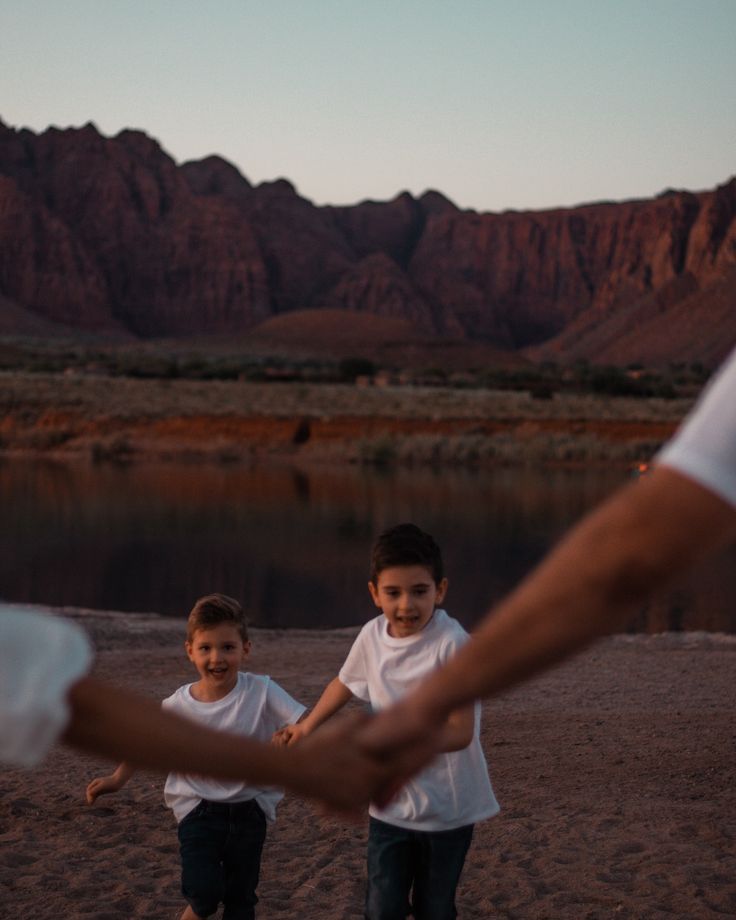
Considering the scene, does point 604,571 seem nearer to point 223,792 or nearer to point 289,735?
point 289,735

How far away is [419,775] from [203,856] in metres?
0.82

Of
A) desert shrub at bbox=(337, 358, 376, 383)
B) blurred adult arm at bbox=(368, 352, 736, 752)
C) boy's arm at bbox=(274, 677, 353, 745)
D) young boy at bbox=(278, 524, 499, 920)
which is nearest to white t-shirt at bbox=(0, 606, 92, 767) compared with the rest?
blurred adult arm at bbox=(368, 352, 736, 752)

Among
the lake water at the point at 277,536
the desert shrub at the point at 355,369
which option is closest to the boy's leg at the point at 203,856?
the lake water at the point at 277,536

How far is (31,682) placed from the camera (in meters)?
1.40

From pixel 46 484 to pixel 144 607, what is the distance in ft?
38.5

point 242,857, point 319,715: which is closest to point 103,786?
point 242,857

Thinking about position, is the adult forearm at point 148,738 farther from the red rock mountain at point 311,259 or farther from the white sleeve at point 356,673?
the red rock mountain at point 311,259

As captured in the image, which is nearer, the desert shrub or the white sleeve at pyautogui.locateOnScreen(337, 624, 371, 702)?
the white sleeve at pyautogui.locateOnScreen(337, 624, 371, 702)

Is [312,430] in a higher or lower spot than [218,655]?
higher

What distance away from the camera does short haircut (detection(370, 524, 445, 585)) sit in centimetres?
305

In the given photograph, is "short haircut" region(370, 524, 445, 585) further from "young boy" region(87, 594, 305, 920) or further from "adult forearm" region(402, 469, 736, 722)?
"adult forearm" region(402, 469, 736, 722)

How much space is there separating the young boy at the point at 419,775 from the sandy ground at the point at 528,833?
1.57 metres

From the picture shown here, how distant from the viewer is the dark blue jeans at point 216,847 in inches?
137

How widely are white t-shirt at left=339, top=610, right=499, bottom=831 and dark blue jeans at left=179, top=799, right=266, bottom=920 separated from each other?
0.53 meters
